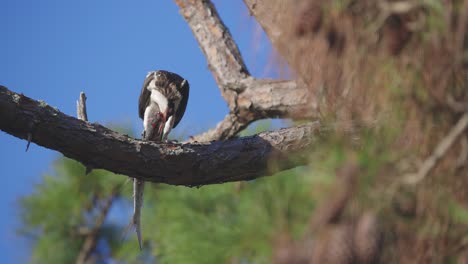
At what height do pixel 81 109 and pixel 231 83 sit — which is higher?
pixel 231 83

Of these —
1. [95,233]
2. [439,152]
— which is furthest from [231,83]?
[439,152]

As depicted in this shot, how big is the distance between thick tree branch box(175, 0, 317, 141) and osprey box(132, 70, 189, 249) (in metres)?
0.29

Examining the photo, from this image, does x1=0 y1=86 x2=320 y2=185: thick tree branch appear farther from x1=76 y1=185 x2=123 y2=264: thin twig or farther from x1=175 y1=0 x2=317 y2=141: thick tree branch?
x1=76 y1=185 x2=123 y2=264: thin twig

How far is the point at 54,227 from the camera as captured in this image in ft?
17.7

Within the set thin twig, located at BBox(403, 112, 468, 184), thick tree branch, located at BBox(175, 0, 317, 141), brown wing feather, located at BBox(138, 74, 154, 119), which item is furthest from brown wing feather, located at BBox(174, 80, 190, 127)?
thin twig, located at BBox(403, 112, 468, 184)

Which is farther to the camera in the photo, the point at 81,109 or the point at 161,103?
the point at 161,103

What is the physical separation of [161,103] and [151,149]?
7.05 feet

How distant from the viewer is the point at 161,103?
5.09m

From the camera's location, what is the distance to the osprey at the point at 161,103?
4957 millimetres

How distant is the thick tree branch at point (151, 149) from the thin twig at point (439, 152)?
108 centimetres

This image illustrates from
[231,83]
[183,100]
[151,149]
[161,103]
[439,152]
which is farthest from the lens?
[183,100]

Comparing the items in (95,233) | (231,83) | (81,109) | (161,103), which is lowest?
(95,233)

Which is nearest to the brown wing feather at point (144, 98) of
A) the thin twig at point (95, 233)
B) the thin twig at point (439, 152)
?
the thin twig at point (95, 233)

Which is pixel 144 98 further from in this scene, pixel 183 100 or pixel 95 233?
pixel 95 233
